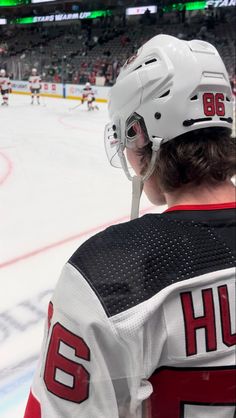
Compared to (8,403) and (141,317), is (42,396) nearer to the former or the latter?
(141,317)

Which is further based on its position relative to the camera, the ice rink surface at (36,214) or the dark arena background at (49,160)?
the ice rink surface at (36,214)

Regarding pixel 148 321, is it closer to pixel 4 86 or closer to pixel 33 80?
pixel 4 86

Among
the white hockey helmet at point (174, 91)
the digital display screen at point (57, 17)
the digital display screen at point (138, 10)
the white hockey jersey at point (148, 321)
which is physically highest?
the digital display screen at point (138, 10)

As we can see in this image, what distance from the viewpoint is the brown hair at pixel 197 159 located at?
42cm

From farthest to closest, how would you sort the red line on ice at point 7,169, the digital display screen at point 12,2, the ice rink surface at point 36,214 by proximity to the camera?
the red line on ice at point 7,169, the ice rink surface at point 36,214, the digital display screen at point 12,2

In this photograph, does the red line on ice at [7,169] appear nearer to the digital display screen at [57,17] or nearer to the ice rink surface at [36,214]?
the ice rink surface at [36,214]

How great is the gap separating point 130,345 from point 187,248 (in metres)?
0.09

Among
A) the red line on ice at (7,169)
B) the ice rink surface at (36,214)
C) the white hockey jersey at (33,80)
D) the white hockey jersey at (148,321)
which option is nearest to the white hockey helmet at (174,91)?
the white hockey jersey at (148,321)

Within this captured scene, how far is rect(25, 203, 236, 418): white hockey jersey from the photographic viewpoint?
34 cm

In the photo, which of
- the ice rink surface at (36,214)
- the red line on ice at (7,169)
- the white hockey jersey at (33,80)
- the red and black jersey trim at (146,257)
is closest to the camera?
the red and black jersey trim at (146,257)

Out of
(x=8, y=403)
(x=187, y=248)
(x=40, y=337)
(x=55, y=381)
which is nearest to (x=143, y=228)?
(x=187, y=248)

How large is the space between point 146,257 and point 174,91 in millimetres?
203

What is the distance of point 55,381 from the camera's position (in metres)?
0.39

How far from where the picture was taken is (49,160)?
2.68 metres
